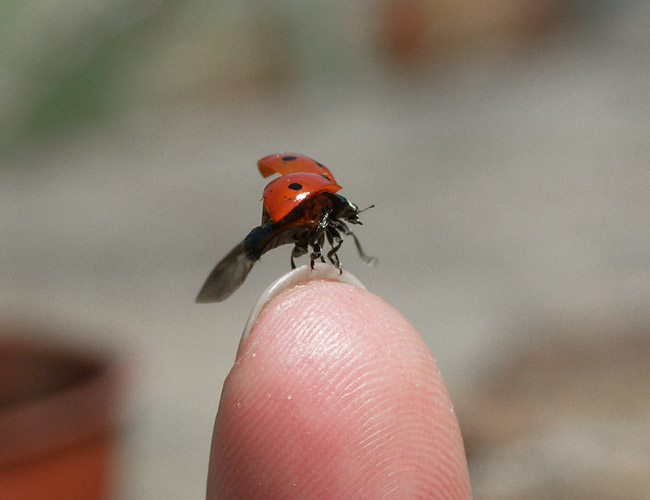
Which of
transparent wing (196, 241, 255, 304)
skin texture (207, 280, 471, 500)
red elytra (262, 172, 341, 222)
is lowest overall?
skin texture (207, 280, 471, 500)

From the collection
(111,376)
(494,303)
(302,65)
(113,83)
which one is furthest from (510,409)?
(113,83)

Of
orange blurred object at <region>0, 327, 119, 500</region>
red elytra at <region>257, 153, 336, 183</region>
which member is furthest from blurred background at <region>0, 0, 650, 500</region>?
red elytra at <region>257, 153, 336, 183</region>

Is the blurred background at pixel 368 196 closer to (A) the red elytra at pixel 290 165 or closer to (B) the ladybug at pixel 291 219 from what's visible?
(B) the ladybug at pixel 291 219

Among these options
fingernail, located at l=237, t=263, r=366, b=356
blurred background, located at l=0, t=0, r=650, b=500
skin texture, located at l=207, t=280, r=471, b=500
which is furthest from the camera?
blurred background, located at l=0, t=0, r=650, b=500

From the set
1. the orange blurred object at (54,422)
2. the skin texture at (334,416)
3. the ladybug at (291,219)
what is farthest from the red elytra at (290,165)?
the orange blurred object at (54,422)

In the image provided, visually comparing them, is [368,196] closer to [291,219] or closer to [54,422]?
[54,422]

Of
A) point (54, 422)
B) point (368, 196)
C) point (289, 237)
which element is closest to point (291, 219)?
point (289, 237)

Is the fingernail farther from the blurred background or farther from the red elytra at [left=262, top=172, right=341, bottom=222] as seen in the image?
the blurred background
